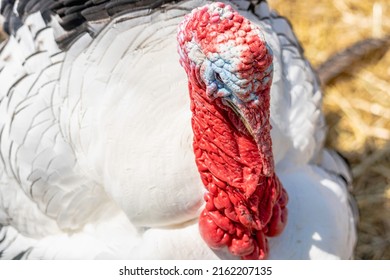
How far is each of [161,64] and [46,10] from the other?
0.42 metres

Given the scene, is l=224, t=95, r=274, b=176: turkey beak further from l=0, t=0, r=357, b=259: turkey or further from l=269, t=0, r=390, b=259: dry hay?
l=269, t=0, r=390, b=259: dry hay

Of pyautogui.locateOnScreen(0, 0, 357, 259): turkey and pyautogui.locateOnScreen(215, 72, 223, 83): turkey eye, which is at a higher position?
pyautogui.locateOnScreen(215, 72, 223, 83): turkey eye

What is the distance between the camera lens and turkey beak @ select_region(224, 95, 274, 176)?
1.71 meters

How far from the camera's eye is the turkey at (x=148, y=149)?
6.26 feet

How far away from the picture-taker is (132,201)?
1.99 metres

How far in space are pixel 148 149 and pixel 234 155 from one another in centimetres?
23

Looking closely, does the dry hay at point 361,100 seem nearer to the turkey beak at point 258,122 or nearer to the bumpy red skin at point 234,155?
the bumpy red skin at point 234,155

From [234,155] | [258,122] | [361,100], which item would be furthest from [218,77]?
[361,100]

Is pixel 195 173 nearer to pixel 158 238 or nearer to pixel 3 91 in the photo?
pixel 158 238

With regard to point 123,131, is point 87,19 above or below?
above

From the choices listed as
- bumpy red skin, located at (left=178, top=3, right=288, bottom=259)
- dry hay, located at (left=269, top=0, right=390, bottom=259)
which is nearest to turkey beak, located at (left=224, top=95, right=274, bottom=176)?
bumpy red skin, located at (left=178, top=3, right=288, bottom=259)

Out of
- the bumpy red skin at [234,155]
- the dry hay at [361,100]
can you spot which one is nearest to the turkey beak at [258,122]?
the bumpy red skin at [234,155]
